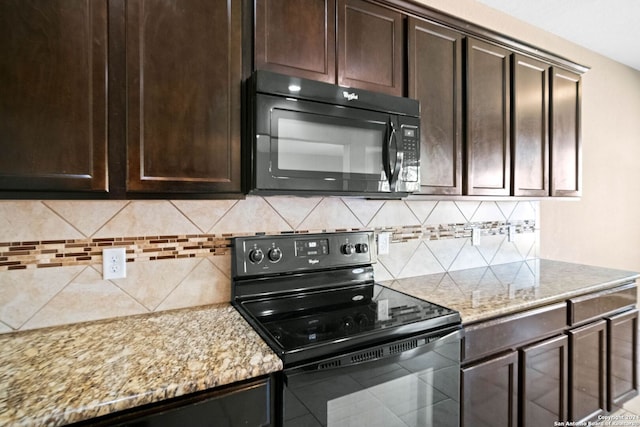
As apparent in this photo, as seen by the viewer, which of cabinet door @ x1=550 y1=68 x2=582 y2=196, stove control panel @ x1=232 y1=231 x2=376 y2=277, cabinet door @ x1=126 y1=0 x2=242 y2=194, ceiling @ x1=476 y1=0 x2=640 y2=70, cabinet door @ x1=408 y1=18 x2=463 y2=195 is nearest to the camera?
cabinet door @ x1=126 y1=0 x2=242 y2=194

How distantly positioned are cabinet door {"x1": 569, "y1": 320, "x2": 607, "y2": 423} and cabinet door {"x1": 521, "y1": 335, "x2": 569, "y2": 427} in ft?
0.21

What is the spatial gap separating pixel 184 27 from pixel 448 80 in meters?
1.29

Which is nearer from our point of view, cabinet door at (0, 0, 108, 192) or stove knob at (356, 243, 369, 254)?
cabinet door at (0, 0, 108, 192)

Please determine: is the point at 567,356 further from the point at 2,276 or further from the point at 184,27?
the point at 2,276

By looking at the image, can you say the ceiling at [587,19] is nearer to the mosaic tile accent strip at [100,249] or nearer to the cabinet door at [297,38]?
the cabinet door at [297,38]

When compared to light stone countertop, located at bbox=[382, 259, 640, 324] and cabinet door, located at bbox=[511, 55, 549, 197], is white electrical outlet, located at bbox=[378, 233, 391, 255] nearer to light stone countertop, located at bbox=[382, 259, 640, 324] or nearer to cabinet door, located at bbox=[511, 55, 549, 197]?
light stone countertop, located at bbox=[382, 259, 640, 324]

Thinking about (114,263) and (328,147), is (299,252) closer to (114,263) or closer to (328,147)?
(328,147)

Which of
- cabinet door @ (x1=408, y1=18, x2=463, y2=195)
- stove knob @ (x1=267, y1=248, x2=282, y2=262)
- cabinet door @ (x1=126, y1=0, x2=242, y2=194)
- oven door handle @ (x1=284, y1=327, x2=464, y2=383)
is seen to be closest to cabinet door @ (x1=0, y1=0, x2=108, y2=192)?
cabinet door @ (x1=126, y1=0, x2=242, y2=194)

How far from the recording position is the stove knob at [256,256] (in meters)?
1.52

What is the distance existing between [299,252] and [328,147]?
0.55 meters

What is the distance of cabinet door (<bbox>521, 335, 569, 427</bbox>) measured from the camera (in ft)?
5.19

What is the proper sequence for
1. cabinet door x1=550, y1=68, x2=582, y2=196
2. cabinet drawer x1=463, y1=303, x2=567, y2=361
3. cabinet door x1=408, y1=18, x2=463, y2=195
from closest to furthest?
cabinet drawer x1=463, y1=303, x2=567, y2=361
cabinet door x1=408, y1=18, x2=463, y2=195
cabinet door x1=550, y1=68, x2=582, y2=196

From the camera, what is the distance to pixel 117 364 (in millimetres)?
943

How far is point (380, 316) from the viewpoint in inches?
51.7
